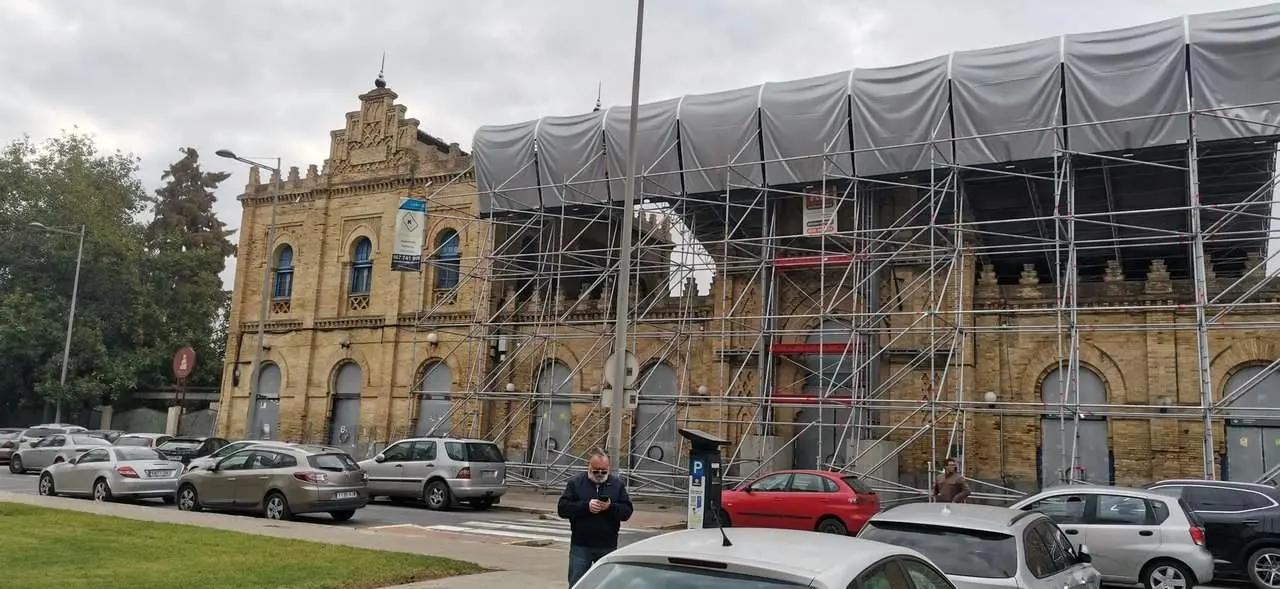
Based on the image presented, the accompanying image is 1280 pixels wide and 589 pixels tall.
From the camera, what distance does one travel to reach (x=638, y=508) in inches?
907

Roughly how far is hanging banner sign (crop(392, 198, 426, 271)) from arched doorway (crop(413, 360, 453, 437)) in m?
3.59

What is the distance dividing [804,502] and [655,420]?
999 cm

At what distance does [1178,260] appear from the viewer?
25906mm

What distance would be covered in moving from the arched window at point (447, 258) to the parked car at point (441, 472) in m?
9.34

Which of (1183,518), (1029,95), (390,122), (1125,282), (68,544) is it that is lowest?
(68,544)

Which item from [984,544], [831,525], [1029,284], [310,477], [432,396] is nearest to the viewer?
[984,544]

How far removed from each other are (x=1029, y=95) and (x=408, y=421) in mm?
A: 19753

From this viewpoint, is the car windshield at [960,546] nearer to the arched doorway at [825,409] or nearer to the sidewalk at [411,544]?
the sidewalk at [411,544]

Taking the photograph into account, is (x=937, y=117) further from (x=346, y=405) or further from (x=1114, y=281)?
(x=346, y=405)

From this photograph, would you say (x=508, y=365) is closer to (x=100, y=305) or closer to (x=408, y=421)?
(x=408, y=421)

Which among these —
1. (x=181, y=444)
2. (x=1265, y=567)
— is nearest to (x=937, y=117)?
(x=1265, y=567)

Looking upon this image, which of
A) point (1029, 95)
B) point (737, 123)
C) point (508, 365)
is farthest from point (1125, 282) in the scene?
point (508, 365)

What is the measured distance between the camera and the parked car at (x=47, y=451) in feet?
90.4

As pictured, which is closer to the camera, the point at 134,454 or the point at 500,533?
the point at 500,533
